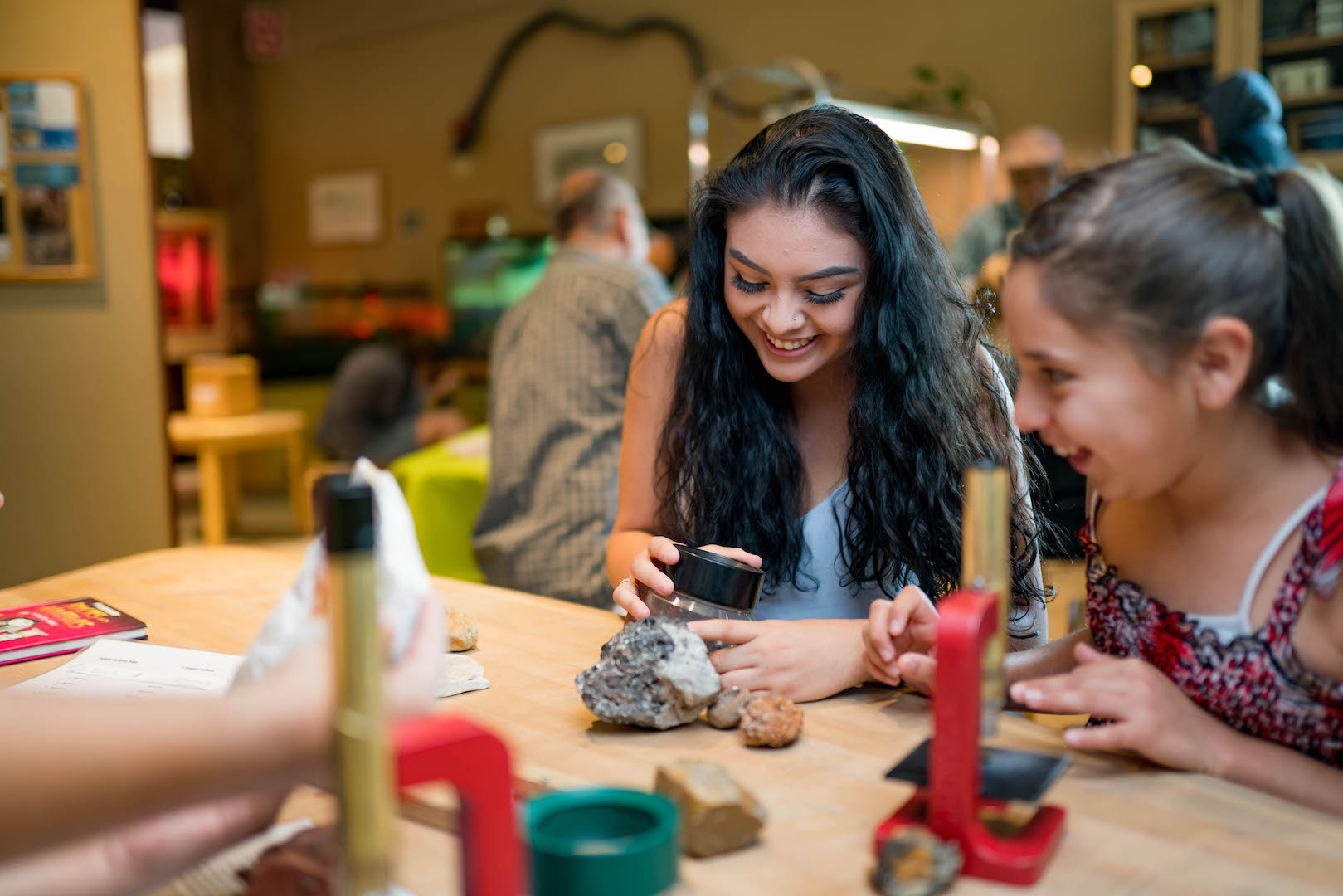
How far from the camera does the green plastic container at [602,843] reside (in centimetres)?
71

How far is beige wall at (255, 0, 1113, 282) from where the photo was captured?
5.34m

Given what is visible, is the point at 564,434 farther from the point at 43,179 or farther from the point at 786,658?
the point at 786,658

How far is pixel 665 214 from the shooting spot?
671 centimetres

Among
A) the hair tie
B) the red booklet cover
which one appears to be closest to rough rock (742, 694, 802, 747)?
the hair tie

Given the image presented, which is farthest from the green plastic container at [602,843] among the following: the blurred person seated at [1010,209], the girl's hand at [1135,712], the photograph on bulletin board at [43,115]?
the blurred person seated at [1010,209]

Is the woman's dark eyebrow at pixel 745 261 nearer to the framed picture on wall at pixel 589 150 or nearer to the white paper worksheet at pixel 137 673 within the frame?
the white paper worksheet at pixel 137 673

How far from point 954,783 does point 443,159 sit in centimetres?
776

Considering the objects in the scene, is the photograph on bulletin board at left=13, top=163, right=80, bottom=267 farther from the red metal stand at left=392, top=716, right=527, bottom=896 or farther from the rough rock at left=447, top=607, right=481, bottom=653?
the red metal stand at left=392, top=716, right=527, bottom=896

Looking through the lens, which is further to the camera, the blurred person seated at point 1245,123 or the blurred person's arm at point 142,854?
the blurred person seated at point 1245,123

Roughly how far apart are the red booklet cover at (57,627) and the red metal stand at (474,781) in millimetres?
920

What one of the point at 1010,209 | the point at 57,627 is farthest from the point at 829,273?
the point at 1010,209

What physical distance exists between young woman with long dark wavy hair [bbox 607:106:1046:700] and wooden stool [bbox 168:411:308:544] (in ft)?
13.5

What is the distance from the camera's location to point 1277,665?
3.18 feet

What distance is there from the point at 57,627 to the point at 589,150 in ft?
19.9
